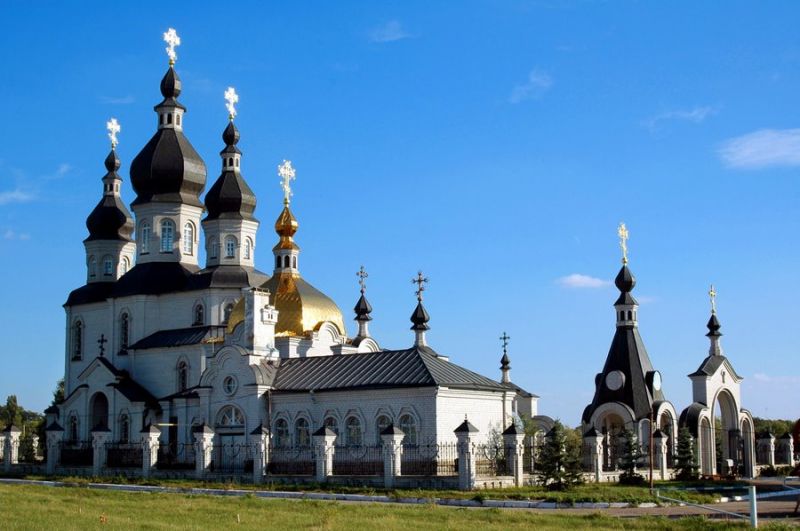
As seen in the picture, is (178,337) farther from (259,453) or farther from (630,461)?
(630,461)

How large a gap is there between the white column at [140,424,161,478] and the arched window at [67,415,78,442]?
951 cm

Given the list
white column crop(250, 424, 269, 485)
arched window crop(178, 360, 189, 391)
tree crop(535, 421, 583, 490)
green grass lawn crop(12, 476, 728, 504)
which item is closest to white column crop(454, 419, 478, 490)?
green grass lawn crop(12, 476, 728, 504)

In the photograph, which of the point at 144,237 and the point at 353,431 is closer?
the point at 353,431

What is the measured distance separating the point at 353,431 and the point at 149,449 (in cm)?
627

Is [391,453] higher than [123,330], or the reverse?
[123,330]

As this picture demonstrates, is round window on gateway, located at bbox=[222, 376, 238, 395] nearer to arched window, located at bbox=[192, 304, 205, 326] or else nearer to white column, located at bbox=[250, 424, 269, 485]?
white column, located at bbox=[250, 424, 269, 485]

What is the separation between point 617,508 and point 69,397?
2667 centimetres

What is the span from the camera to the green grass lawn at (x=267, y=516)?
17297 mm

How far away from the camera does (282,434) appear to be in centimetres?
3378

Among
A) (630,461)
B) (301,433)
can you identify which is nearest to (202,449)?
(301,433)

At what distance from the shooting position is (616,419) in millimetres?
37188

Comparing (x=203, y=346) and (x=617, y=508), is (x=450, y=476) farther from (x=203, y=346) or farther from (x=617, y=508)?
(x=203, y=346)

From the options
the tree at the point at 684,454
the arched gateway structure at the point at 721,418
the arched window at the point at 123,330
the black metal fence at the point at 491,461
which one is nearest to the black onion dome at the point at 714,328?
the arched gateway structure at the point at 721,418

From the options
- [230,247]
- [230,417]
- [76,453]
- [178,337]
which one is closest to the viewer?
[230,417]
